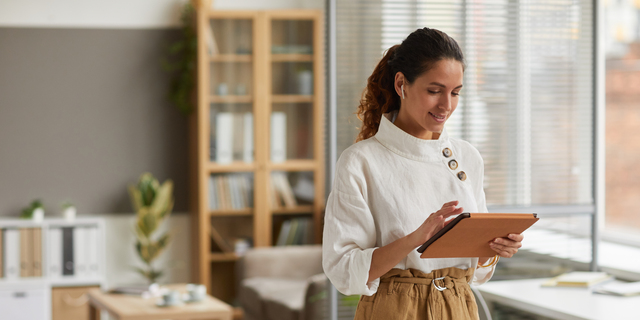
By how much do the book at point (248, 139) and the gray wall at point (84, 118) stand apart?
1.80ft

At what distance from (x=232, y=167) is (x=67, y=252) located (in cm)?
121

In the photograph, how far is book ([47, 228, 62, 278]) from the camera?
434cm

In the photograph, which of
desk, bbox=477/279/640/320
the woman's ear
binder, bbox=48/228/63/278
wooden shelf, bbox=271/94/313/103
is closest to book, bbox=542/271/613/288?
desk, bbox=477/279/640/320

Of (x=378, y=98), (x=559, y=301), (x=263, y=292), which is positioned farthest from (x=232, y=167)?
(x=378, y=98)

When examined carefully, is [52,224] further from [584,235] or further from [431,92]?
[431,92]

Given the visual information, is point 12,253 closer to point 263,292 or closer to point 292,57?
point 263,292

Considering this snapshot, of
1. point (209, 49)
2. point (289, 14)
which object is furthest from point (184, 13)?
point (289, 14)

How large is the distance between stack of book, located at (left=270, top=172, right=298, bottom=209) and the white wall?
1.28m

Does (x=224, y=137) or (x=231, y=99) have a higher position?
(x=231, y=99)

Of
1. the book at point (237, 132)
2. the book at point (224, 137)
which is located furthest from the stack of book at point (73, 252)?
the book at point (237, 132)

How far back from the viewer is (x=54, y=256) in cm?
435

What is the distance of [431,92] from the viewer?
1.32 m

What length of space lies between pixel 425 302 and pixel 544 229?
53.5 inches

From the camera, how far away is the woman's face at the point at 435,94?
4.30 ft
